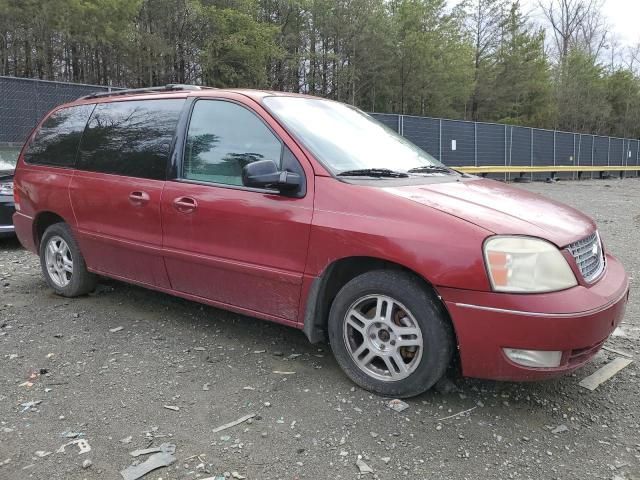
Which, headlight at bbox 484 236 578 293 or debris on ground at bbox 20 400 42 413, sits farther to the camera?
debris on ground at bbox 20 400 42 413

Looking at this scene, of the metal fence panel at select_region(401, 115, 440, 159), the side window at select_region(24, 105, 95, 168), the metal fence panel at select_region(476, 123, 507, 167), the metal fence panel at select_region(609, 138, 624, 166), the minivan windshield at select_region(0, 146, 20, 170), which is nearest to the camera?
the side window at select_region(24, 105, 95, 168)

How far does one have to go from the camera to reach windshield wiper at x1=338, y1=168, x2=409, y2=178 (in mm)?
3239

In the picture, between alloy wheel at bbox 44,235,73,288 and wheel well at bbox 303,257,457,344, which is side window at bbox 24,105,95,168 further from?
wheel well at bbox 303,257,457,344

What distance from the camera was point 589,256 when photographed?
301 cm

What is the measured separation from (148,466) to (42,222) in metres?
3.30

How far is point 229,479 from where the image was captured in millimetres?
2391

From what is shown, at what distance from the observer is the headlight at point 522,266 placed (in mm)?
2631

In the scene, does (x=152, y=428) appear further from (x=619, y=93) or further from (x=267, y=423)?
(x=619, y=93)

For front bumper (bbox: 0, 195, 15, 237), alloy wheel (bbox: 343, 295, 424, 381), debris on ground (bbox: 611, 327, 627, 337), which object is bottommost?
debris on ground (bbox: 611, 327, 627, 337)

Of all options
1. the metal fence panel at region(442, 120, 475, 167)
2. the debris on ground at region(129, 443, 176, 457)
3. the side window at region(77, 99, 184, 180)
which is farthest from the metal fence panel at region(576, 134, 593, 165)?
the debris on ground at region(129, 443, 176, 457)

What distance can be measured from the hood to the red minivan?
15mm

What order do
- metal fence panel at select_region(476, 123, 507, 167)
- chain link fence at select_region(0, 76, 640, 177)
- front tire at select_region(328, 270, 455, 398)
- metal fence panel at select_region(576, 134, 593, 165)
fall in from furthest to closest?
1. metal fence panel at select_region(576, 134, 593, 165)
2. metal fence panel at select_region(476, 123, 507, 167)
3. chain link fence at select_region(0, 76, 640, 177)
4. front tire at select_region(328, 270, 455, 398)

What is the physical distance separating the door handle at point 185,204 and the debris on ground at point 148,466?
5.28 ft

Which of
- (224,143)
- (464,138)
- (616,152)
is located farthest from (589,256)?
(616,152)
